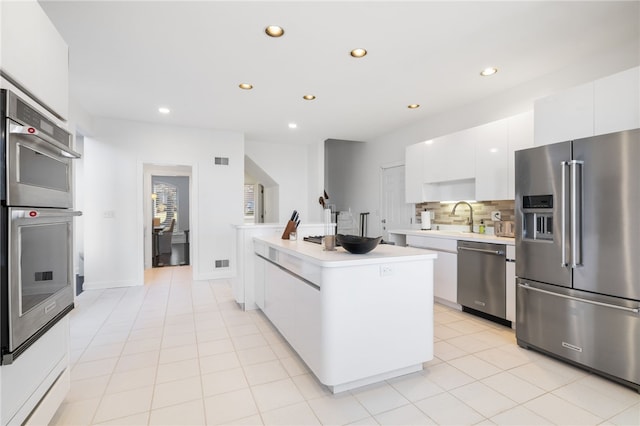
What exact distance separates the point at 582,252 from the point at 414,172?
2802 millimetres

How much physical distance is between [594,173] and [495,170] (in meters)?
1.47

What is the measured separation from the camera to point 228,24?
250cm

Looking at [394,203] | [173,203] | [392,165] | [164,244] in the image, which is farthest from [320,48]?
[173,203]

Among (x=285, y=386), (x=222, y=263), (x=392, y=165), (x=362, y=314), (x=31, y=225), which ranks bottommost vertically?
(x=285, y=386)

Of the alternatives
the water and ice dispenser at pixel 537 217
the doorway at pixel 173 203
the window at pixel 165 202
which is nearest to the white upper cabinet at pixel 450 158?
the water and ice dispenser at pixel 537 217

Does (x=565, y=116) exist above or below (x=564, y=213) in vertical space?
above

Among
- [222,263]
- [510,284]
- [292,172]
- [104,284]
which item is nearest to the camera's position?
[510,284]

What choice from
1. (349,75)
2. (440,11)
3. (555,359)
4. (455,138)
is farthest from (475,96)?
(555,359)

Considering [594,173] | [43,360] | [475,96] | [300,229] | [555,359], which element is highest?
[475,96]

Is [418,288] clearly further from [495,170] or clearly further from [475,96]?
[475,96]

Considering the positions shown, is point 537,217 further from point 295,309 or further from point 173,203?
point 173,203

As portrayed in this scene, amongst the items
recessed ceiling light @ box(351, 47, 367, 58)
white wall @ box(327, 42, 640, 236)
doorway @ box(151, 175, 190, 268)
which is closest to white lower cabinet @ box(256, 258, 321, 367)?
recessed ceiling light @ box(351, 47, 367, 58)

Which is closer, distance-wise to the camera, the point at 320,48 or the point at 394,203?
the point at 320,48

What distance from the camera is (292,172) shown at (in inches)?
279
